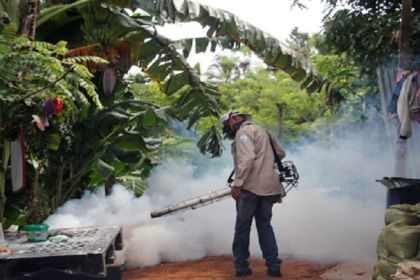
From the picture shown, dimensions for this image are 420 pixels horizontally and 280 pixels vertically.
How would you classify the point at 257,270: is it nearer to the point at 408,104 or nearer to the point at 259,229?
the point at 259,229

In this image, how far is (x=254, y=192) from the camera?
19.2 ft

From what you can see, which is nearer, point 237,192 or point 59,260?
point 59,260

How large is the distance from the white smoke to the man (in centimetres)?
118

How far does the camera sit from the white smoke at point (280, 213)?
276 inches

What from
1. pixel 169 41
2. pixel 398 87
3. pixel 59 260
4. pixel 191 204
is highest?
pixel 169 41

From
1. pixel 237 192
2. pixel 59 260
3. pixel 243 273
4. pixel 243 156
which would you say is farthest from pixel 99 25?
pixel 59 260

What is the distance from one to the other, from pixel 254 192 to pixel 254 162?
0.32m

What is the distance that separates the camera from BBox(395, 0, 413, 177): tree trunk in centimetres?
711

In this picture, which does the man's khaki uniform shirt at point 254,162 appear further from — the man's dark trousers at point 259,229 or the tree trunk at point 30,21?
the tree trunk at point 30,21

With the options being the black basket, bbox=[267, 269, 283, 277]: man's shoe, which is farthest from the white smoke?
bbox=[267, 269, 283, 277]: man's shoe

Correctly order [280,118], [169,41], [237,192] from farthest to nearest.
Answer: [280,118] < [169,41] < [237,192]

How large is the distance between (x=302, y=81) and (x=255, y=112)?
38.2ft

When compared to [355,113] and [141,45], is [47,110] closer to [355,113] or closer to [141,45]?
[141,45]

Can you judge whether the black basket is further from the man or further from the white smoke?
the man
